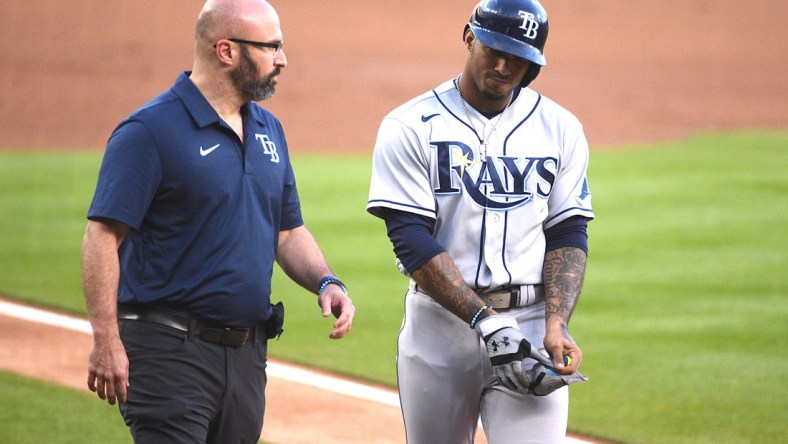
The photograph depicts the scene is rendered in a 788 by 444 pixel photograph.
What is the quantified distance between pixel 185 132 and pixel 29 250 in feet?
28.3

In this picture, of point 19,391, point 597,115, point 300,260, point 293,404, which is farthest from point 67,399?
point 597,115

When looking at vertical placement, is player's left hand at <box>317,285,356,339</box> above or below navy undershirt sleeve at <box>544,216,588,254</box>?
below

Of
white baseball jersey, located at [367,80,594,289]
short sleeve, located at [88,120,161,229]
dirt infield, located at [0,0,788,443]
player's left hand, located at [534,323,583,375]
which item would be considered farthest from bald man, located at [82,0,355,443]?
dirt infield, located at [0,0,788,443]

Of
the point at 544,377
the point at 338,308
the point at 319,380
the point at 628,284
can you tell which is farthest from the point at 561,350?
the point at 628,284

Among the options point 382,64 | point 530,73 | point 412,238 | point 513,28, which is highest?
point 382,64

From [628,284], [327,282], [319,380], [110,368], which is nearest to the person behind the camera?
[110,368]

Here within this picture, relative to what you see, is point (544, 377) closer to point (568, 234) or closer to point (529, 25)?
point (568, 234)

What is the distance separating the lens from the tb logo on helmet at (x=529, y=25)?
12.2 feet

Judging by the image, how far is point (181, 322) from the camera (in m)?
3.68

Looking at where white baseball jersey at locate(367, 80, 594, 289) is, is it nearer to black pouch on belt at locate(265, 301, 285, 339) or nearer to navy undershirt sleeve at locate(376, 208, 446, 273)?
navy undershirt sleeve at locate(376, 208, 446, 273)

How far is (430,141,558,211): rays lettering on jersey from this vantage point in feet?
12.4

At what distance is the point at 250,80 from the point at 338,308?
76 cm

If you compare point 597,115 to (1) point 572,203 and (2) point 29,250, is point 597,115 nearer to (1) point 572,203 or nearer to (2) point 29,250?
(2) point 29,250

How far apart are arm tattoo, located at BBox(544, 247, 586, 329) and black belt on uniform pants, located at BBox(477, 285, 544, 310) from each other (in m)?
0.06
